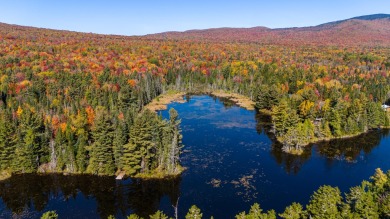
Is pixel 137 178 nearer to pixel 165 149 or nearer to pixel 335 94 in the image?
pixel 165 149

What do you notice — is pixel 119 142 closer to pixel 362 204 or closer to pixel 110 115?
pixel 110 115

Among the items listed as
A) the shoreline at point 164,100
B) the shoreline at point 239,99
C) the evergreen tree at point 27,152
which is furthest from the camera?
the shoreline at point 239,99

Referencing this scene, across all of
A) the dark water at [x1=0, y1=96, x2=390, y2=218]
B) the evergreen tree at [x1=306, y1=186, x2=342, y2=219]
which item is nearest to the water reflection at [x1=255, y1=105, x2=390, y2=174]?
the dark water at [x1=0, y1=96, x2=390, y2=218]

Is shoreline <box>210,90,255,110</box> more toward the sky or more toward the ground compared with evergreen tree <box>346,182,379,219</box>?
more toward the ground

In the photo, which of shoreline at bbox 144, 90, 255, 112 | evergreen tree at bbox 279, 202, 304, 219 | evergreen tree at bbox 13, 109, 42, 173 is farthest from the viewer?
shoreline at bbox 144, 90, 255, 112

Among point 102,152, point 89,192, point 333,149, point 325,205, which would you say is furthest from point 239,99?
point 325,205

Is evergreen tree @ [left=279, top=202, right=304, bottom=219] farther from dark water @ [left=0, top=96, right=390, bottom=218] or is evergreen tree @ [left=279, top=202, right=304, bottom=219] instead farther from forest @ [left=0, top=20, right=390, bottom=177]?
forest @ [left=0, top=20, right=390, bottom=177]

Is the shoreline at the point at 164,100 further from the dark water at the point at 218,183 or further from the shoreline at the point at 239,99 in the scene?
the dark water at the point at 218,183

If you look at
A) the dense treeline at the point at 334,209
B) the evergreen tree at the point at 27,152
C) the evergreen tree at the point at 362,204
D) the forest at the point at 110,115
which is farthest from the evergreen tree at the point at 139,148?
the evergreen tree at the point at 362,204
